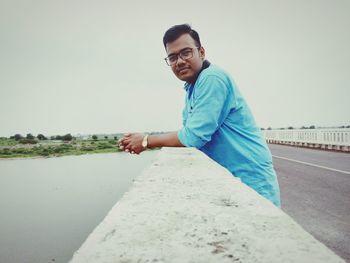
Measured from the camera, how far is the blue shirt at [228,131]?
150 centimetres

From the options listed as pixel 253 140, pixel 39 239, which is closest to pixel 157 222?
pixel 253 140

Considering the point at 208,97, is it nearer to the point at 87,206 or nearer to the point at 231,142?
the point at 231,142

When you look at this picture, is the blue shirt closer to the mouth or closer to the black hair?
the mouth

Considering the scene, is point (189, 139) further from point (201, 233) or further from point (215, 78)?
point (201, 233)

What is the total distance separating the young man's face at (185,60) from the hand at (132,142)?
0.52 meters

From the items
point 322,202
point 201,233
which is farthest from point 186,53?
point 322,202

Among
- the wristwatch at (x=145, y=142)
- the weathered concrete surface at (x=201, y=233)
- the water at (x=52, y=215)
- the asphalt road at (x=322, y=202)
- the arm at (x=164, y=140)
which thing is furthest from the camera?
the water at (x=52, y=215)

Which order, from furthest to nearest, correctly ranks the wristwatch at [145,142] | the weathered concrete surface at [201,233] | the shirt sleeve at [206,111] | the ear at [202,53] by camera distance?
the ear at [202,53] < the wristwatch at [145,142] < the shirt sleeve at [206,111] < the weathered concrete surface at [201,233]

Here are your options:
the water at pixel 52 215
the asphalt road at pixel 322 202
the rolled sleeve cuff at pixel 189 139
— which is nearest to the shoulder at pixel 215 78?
the rolled sleeve cuff at pixel 189 139

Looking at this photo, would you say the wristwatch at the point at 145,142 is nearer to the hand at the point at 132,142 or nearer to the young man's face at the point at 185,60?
the hand at the point at 132,142

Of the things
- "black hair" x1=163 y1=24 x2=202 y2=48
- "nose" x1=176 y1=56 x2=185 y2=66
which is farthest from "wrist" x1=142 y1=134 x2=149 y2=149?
"black hair" x1=163 y1=24 x2=202 y2=48

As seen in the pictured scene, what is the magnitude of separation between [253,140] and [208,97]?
428mm

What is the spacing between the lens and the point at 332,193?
231 inches

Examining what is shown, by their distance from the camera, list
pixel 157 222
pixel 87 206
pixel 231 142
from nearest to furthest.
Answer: pixel 157 222
pixel 231 142
pixel 87 206
